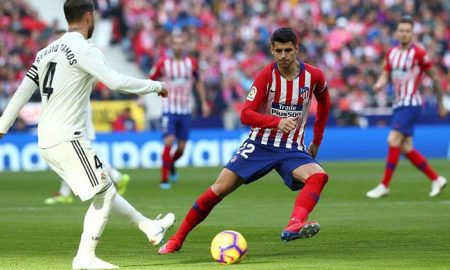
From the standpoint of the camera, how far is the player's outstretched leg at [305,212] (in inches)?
352

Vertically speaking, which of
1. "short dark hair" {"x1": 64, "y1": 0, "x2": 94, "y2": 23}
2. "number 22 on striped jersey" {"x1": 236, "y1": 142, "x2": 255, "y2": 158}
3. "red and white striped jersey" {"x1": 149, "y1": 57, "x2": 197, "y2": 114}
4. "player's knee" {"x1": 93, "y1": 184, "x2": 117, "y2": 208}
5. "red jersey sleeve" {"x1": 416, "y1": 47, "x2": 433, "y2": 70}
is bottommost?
"red and white striped jersey" {"x1": 149, "y1": 57, "x2": 197, "y2": 114}

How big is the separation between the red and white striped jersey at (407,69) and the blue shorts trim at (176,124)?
4410 millimetres

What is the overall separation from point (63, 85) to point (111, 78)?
1.49 feet

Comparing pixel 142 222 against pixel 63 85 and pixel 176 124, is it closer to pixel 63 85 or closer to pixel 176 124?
pixel 63 85

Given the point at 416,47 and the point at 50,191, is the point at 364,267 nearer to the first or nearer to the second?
the point at 416,47

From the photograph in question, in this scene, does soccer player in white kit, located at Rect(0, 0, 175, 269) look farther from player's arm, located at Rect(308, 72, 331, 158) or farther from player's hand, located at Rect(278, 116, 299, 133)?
player's arm, located at Rect(308, 72, 331, 158)

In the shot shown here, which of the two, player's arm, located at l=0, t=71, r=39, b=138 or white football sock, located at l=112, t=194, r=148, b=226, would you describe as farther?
white football sock, located at l=112, t=194, r=148, b=226

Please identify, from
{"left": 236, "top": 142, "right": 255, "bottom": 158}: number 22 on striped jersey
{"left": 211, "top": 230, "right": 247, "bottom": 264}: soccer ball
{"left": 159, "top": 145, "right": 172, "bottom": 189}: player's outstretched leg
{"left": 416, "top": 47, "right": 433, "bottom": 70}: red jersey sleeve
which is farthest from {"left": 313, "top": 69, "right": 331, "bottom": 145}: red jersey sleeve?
{"left": 159, "top": 145, "right": 172, "bottom": 189}: player's outstretched leg

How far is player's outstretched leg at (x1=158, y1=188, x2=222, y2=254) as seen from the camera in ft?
32.4

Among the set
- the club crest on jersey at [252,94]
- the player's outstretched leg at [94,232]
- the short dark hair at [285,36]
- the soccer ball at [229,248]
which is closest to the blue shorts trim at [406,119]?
the club crest on jersey at [252,94]

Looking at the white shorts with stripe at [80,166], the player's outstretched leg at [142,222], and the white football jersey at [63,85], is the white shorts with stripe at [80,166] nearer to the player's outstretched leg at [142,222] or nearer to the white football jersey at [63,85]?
the white football jersey at [63,85]

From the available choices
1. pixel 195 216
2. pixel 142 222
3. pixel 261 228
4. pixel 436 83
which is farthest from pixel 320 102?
pixel 436 83

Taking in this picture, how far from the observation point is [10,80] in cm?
2783

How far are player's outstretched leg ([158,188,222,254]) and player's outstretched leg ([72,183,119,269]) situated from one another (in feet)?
3.80
